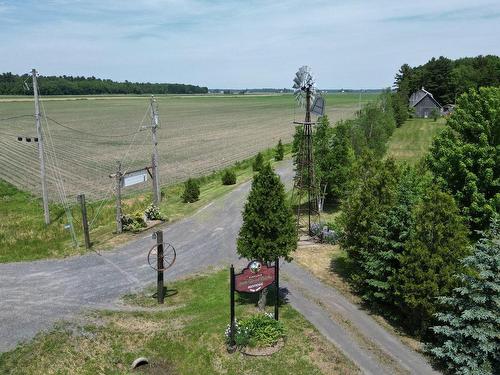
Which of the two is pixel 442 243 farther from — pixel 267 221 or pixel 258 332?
pixel 258 332

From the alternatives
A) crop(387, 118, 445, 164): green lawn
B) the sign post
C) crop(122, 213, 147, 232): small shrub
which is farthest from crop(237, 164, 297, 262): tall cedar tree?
crop(387, 118, 445, 164): green lawn

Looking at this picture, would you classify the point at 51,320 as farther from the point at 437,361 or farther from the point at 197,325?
the point at 437,361

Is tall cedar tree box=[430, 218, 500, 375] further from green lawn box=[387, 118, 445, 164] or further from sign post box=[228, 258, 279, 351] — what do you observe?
green lawn box=[387, 118, 445, 164]

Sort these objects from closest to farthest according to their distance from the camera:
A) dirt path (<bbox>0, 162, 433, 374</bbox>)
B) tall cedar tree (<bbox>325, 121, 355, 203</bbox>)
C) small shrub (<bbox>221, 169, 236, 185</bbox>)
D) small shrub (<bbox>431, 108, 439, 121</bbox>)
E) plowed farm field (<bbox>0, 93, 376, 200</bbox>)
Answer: dirt path (<bbox>0, 162, 433, 374</bbox>)
tall cedar tree (<bbox>325, 121, 355, 203</bbox>)
small shrub (<bbox>221, 169, 236, 185</bbox>)
plowed farm field (<bbox>0, 93, 376, 200</bbox>)
small shrub (<bbox>431, 108, 439, 121</bbox>)

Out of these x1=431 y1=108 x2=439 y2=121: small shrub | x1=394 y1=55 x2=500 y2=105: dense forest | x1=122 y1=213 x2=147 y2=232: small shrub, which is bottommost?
x1=122 y1=213 x2=147 y2=232: small shrub

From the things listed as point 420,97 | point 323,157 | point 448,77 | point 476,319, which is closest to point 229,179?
point 323,157
